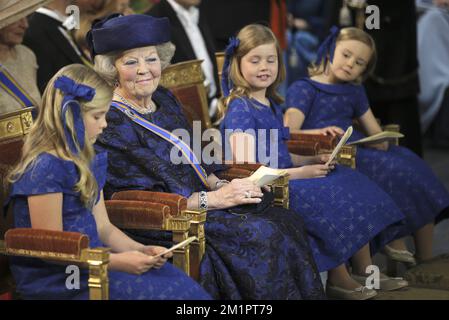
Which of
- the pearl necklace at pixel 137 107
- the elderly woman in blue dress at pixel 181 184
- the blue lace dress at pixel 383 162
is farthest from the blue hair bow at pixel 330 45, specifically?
the pearl necklace at pixel 137 107

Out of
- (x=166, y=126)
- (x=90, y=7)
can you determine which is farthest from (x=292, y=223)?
(x=90, y=7)

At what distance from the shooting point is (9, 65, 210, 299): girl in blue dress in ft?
11.8

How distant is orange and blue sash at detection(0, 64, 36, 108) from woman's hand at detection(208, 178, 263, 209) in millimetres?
1037

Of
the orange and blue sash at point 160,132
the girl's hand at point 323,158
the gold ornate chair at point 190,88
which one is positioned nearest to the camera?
the orange and blue sash at point 160,132

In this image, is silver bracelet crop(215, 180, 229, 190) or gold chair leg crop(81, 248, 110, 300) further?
silver bracelet crop(215, 180, 229, 190)

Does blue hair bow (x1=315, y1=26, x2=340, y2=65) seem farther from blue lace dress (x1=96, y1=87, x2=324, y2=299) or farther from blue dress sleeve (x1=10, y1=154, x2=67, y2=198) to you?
blue dress sleeve (x1=10, y1=154, x2=67, y2=198)

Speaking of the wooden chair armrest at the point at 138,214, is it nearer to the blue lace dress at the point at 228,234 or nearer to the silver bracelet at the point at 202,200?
the blue lace dress at the point at 228,234

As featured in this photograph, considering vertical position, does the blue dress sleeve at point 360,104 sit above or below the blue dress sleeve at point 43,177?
above

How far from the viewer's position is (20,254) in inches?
143

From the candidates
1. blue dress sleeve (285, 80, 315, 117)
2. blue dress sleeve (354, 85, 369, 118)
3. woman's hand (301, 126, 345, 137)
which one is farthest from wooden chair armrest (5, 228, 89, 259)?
blue dress sleeve (354, 85, 369, 118)

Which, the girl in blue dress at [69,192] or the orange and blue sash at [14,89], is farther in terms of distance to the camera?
the orange and blue sash at [14,89]

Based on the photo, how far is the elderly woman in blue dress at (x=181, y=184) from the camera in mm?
4062

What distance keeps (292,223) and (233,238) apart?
0.98ft

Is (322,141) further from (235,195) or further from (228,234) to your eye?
(228,234)
